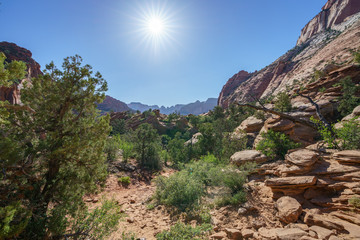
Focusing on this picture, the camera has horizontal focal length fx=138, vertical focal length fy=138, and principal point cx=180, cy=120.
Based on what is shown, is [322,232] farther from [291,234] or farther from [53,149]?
[53,149]

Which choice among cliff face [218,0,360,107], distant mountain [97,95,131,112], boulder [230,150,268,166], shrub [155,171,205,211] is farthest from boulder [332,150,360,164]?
distant mountain [97,95,131,112]

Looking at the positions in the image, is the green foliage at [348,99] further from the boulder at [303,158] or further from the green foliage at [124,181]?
the green foliage at [124,181]

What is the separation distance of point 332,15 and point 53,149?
391 ft

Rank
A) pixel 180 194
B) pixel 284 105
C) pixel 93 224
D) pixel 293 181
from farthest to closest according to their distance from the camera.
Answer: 1. pixel 284 105
2. pixel 180 194
3. pixel 293 181
4. pixel 93 224

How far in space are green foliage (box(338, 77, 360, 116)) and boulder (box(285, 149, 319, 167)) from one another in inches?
439

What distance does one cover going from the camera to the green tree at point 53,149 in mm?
3315


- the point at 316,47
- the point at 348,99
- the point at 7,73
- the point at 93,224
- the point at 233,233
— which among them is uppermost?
the point at 316,47

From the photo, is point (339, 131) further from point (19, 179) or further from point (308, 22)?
point (308, 22)

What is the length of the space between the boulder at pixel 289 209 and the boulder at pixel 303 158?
4.74 feet

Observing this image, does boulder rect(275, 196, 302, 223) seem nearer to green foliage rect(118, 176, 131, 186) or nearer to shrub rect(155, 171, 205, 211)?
shrub rect(155, 171, 205, 211)

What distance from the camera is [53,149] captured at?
3760 millimetres

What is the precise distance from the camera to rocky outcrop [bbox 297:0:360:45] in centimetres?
6384

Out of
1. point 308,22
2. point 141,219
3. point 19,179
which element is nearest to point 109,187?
point 141,219

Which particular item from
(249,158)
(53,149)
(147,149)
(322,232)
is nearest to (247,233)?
(322,232)
